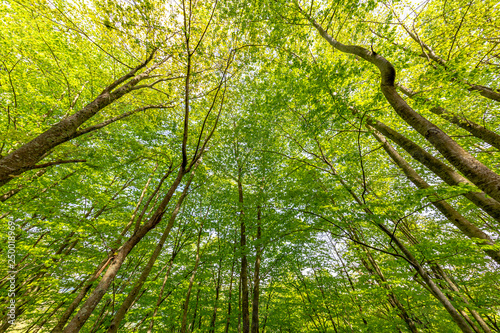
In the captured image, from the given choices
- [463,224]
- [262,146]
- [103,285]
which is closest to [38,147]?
[103,285]

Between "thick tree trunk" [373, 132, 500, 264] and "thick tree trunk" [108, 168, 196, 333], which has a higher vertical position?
"thick tree trunk" [373, 132, 500, 264]

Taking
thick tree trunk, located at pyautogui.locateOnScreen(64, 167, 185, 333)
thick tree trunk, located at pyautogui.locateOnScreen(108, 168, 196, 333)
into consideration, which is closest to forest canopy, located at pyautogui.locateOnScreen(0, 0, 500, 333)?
thick tree trunk, located at pyautogui.locateOnScreen(108, 168, 196, 333)

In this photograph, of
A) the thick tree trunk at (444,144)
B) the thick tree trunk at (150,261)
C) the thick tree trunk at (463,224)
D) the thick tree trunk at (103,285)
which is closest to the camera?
the thick tree trunk at (103,285)

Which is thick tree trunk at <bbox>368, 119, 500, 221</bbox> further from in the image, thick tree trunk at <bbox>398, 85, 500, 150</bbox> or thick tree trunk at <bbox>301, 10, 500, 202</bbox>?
thick tree trunk at <bbox>398, 85, 500, 150</bbox>

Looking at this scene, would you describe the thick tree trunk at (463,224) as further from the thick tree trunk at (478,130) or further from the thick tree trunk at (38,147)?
the thick tree trunk at (38,147)

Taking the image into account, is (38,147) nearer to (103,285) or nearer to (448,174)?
(103,285)

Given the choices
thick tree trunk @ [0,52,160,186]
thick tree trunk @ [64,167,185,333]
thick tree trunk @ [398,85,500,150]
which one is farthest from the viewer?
thick tree trunk @ [398,85,500,150]

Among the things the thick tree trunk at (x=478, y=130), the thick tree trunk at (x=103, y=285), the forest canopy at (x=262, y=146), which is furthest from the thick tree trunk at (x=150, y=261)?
the thick tree trunk at (x=478, y=130)

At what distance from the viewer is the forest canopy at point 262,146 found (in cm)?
392

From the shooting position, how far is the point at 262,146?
304 inches

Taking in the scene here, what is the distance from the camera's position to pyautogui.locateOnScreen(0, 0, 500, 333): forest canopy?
392 centimetres

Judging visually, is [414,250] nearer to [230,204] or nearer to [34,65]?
[230,204]

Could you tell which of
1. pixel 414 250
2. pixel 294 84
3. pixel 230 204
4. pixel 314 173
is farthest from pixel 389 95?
pixel 230 204

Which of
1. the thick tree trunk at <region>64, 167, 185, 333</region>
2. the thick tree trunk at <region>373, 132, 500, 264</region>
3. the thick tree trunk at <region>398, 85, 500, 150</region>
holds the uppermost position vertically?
the thick tree trunk at <region>398, 85, 500, 150</region>
